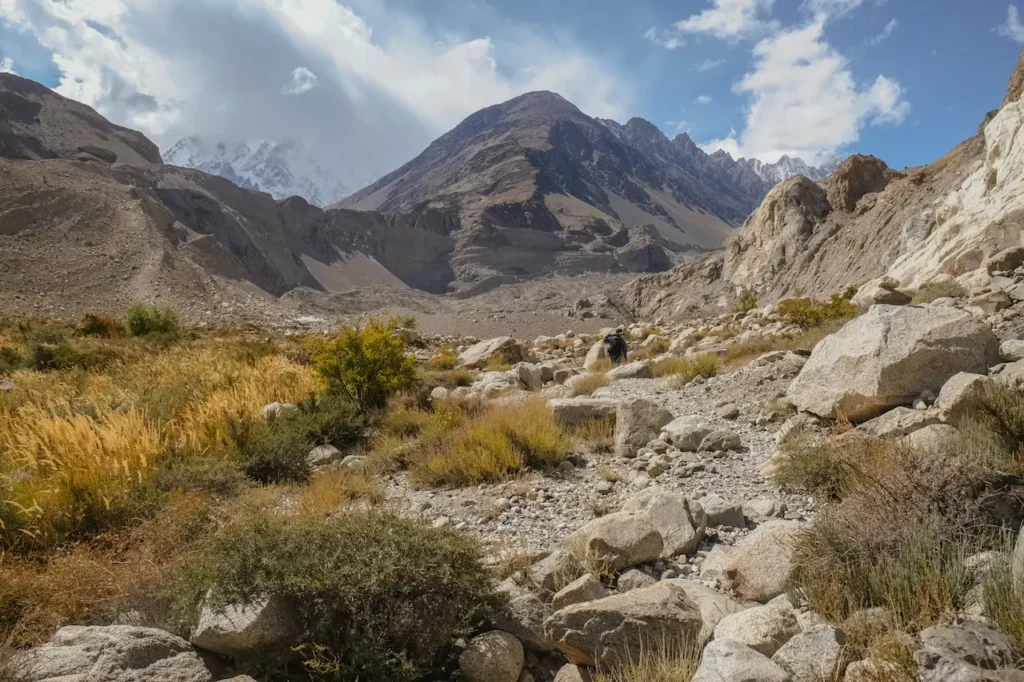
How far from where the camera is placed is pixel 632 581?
3451 mm

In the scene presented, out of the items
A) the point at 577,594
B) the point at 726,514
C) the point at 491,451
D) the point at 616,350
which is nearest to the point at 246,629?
the point at 577,594

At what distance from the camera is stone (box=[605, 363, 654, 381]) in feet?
42.9

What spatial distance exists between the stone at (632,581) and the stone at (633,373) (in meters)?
9.52

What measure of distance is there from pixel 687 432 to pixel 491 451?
7.09 ft

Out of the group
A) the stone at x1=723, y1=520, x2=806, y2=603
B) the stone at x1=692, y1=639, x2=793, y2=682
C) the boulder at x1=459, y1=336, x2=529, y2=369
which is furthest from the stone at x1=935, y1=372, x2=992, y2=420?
the boulder at x1=459, y1=336, x2=529, y2=369

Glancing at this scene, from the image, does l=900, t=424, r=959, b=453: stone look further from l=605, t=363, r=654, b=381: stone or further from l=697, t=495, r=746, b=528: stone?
l=605, t=363, r=654, b=381: stone

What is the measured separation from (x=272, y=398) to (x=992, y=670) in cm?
885

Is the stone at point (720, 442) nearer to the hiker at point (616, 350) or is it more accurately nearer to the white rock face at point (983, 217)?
the hiker at point (616, 350)

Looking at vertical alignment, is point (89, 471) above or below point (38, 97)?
below

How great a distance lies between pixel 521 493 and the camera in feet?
17.6

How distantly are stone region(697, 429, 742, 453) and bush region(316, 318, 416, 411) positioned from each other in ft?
17.0

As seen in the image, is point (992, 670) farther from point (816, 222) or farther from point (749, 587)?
point (816, 222)

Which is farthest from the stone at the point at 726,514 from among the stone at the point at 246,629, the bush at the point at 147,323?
the bush at the point at 147,323

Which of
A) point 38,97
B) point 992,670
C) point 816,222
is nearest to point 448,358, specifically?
point 992,670
